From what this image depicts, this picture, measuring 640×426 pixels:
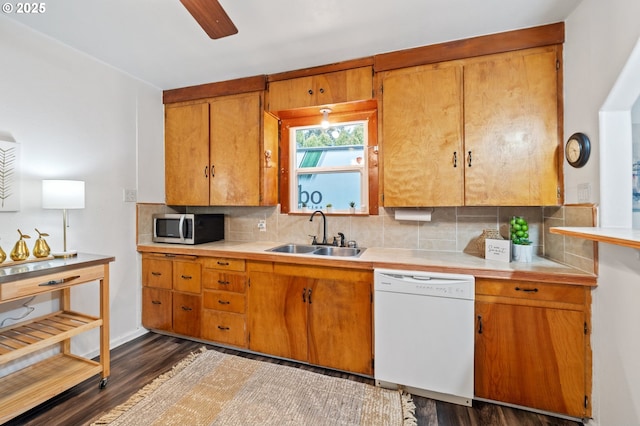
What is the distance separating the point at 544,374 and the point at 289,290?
1724 mm

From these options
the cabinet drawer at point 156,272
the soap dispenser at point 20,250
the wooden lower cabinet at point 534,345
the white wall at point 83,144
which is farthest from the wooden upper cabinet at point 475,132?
the soap dispenser at point 20,250

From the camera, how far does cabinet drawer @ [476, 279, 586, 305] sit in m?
1.60

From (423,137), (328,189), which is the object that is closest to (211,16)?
(423,137)

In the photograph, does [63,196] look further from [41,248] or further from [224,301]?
[224,301]

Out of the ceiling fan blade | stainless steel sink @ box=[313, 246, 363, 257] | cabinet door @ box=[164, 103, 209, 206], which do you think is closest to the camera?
the ceiling fan blade

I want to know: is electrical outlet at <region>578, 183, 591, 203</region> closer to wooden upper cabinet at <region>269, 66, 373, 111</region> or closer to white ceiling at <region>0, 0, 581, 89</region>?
white ceiling at <region>0, 0, 581, 89</region>

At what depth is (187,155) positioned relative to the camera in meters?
2.90

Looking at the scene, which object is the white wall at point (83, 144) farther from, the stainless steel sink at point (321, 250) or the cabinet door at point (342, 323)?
the cabinet door at point (342, 323)

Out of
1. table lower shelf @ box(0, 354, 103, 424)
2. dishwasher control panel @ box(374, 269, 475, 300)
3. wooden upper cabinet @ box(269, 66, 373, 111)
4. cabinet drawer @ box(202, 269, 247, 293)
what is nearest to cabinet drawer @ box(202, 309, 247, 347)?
cabinet drawer @ box(202, 269, 247, 293)

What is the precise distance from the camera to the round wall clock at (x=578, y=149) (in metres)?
1.61

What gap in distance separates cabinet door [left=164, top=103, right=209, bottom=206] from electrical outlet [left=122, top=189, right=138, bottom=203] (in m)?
0.33

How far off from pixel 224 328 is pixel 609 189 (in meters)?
2.83

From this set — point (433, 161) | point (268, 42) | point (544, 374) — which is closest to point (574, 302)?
point (544, 374)

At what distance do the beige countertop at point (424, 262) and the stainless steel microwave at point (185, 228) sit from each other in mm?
92
